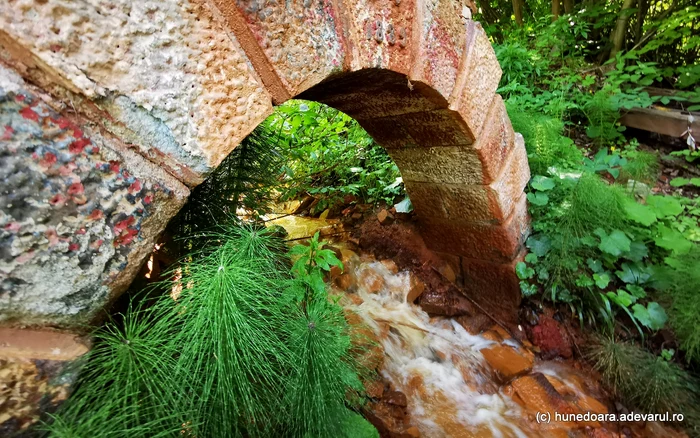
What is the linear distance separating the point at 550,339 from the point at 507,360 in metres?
0.33

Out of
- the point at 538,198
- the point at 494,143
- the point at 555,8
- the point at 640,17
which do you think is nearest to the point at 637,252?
the point at 538,198

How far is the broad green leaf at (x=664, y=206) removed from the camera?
2.25 m

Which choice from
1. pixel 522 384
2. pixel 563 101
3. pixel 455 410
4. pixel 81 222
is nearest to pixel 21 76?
pixel 81 222

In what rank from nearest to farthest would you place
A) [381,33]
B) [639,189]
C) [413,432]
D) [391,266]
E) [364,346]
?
[381,33], [413,432], [364,346], [639,189], [391,266]

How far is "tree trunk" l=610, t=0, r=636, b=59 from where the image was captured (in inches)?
146

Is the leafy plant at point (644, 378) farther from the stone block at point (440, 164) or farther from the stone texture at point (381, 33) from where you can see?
the stone texture at point (381, 33)

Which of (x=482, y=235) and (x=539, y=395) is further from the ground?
(x=482, y=235)

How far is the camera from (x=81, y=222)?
69 cm

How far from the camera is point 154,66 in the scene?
743mm

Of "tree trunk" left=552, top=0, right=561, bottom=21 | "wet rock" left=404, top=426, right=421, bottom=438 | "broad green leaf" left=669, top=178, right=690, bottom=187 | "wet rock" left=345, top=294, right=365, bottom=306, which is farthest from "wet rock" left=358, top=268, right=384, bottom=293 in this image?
"tree trunk" left=552, top=0, right=561, bottom=21

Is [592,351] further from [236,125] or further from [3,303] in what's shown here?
[3,303]

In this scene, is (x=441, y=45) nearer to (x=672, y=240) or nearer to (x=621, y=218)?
(x=621, y=218)

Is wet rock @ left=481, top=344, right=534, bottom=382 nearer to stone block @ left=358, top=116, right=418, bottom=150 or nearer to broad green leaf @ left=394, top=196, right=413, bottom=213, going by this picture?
broad green leaf @ left=394, top=196, right=413, bottom=213

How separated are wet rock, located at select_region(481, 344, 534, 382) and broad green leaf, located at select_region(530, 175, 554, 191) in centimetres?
115
